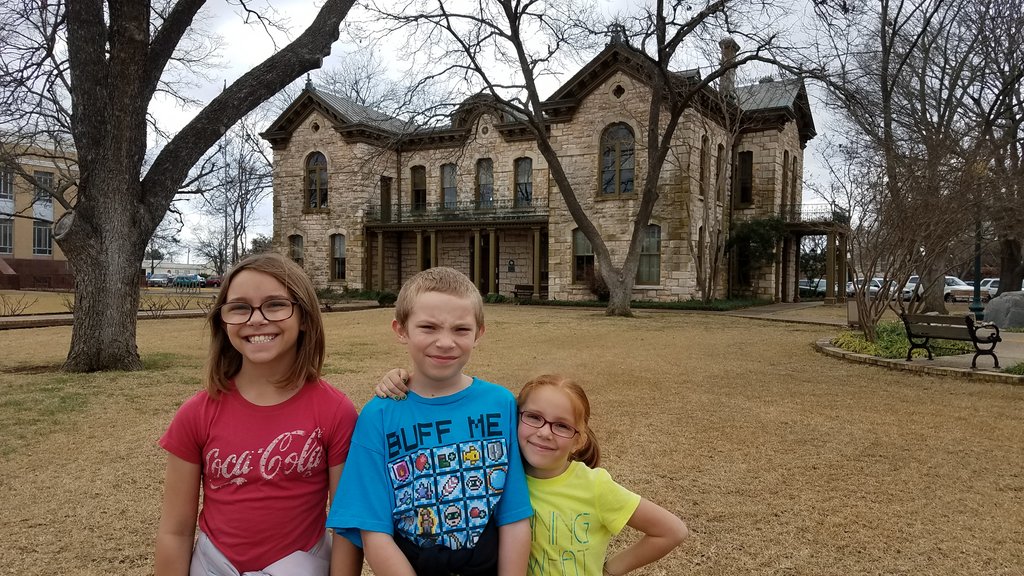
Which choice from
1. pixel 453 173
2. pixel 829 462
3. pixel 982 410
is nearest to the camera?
pixel 829 462

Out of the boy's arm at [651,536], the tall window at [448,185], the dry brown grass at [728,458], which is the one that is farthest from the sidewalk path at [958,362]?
the tall window at [448,185]

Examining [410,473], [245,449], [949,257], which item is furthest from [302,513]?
[949,257]

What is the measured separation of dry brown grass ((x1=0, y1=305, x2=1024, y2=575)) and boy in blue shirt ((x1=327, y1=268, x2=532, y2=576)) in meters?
1.73

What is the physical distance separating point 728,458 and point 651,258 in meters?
20.1

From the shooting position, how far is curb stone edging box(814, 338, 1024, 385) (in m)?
8.19

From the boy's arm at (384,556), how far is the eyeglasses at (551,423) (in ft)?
1.55

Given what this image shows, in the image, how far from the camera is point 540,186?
27.5 metres

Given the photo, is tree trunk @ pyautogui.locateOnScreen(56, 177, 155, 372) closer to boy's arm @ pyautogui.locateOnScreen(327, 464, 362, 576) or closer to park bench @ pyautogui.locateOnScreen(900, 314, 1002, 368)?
boy's arm @ pyautogui.locateOnScreen(327, 464, 362, 576)

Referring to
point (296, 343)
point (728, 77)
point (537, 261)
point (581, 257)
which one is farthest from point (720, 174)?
point (296, 343)

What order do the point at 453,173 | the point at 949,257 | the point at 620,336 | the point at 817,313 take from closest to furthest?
the point at 620,336, the point at 949,257, the point at 817,313, the point at 453,173

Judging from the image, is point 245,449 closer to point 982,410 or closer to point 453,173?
point 982,410

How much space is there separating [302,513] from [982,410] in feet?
23.8

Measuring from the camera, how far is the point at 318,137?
31219 mm

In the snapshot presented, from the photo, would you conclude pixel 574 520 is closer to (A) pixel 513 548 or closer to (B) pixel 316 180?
(A) pixel 513 548
